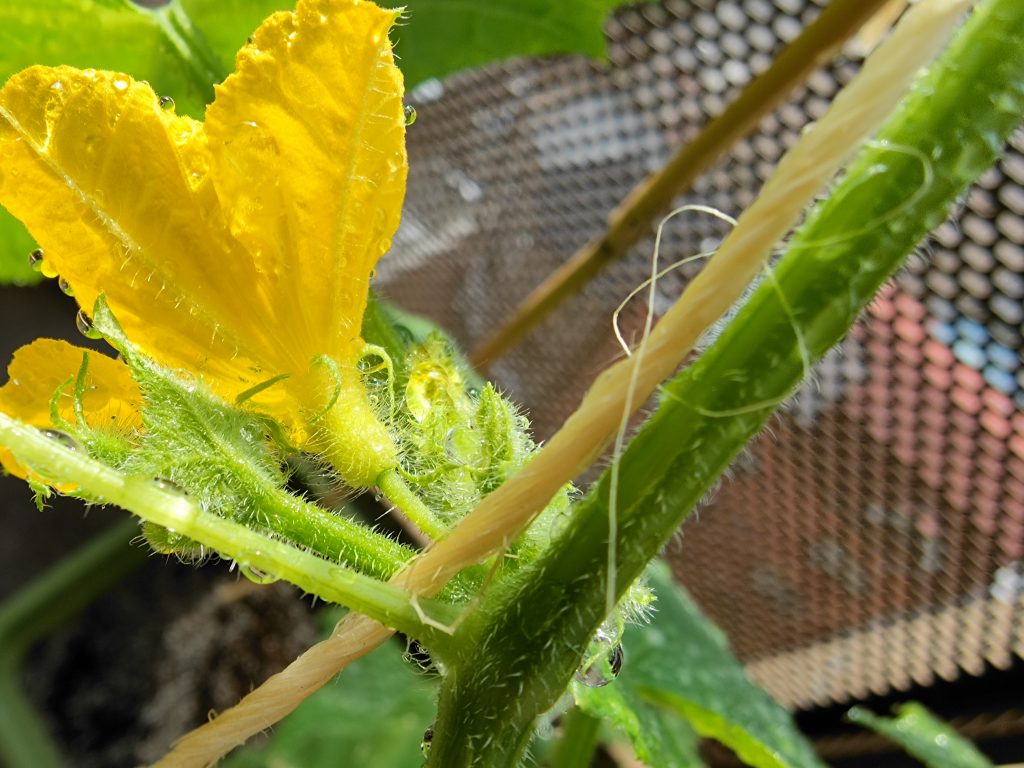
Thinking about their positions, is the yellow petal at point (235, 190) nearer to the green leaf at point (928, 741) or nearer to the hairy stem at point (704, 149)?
the hairy stem at point (704, 149)

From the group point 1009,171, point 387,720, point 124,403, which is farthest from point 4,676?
point 1009,171

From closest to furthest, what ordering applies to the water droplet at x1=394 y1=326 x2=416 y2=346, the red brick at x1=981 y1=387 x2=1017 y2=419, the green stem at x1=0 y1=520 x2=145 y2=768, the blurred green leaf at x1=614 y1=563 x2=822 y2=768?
the water droplet at x1=394 y1=326 x2=416 y2=346
the blurred green leaf at x1=614 y1=563 x2=822 y2=768
the red brick at x1=981 y1=387 x2=1017 y2=419
the green stem at x1=0 y1=520 x2=145 y2=768

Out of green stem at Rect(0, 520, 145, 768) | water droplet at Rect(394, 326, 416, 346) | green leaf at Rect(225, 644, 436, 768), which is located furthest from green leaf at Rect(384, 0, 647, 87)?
green stem at Rect(0, 520, 145, 768)

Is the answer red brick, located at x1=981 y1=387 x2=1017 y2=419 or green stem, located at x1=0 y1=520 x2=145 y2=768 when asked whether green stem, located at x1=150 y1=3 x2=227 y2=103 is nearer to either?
red brick, located at x1=981 y1=387 x2=1017 y2=419

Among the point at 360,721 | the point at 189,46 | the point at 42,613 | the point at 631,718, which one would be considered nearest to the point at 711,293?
the point at 631,718

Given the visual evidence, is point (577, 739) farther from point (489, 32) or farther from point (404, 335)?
point (489, 32)

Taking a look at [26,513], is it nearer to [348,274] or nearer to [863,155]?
[348,274]

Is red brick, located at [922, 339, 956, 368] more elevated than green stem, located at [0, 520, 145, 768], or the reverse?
red brick, located at [922, 339, 956, 368]
